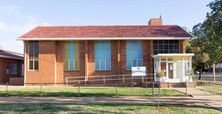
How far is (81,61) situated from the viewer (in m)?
43.2

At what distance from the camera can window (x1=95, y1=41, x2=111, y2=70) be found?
43125mm

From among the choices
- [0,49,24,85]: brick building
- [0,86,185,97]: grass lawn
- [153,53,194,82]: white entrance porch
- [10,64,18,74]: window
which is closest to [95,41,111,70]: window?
[153,53,194,82]: white entrance porch

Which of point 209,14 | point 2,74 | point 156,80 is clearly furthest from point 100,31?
point 209,14

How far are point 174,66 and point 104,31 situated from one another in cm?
921

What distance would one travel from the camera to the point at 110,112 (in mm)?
15969

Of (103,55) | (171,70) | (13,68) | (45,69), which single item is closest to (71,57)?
(45,69)

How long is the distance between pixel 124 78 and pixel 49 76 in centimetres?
830

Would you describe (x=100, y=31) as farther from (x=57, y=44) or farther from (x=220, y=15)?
(x=220, y=15)

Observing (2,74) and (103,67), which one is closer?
(103,67)

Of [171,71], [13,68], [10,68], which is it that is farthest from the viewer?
[13,68]

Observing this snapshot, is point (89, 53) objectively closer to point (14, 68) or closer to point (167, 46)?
point (167, 46)

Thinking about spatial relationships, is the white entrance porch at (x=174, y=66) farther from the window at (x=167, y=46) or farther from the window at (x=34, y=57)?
the window at (x=34, y=57)

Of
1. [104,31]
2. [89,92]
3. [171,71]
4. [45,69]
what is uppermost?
[104,31]

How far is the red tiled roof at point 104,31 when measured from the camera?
4291cm
